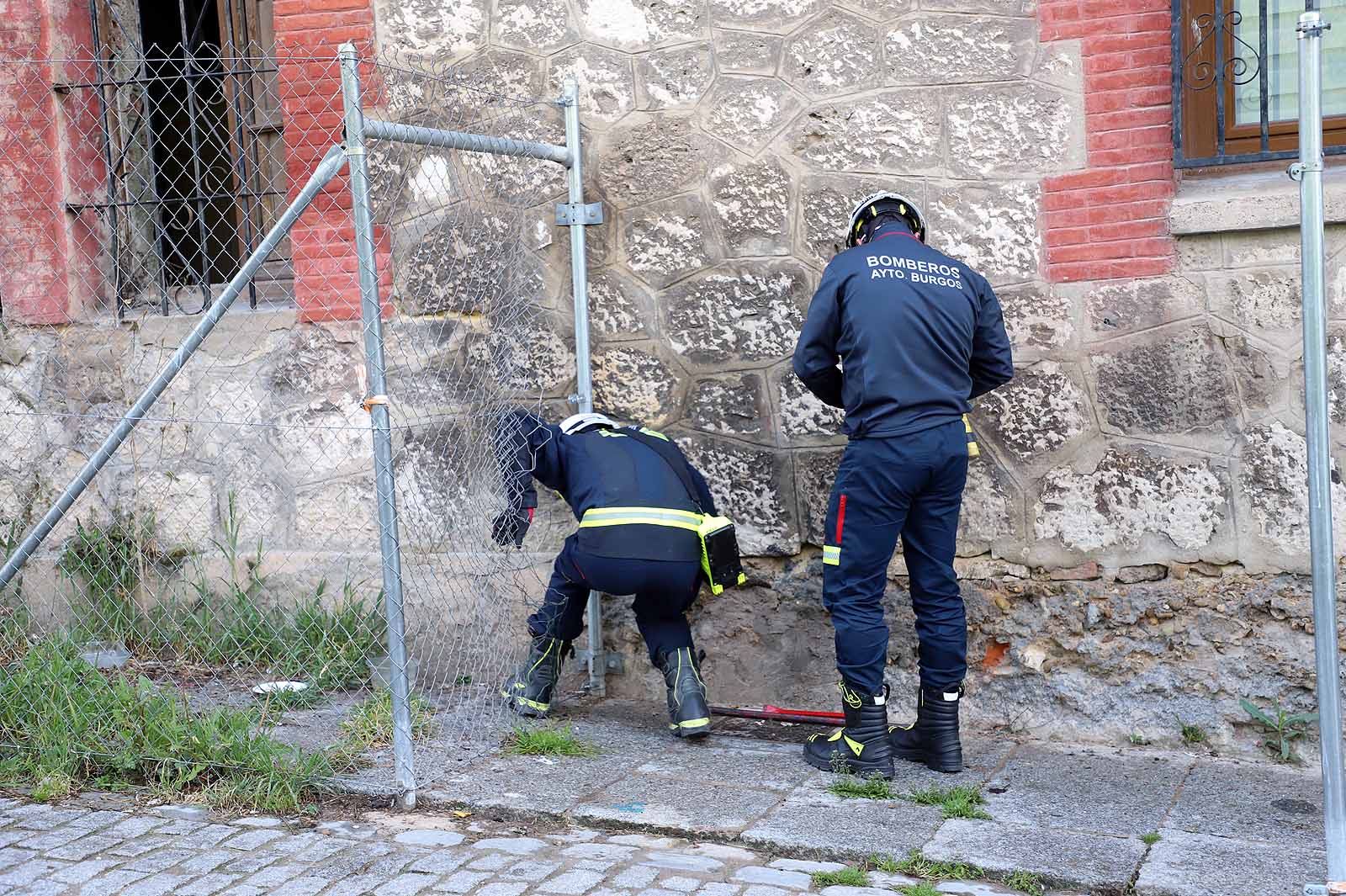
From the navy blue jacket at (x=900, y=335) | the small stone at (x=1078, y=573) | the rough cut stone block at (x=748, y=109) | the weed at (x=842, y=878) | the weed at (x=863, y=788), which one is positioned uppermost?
the rough cut stone block at (x=748, y=109)

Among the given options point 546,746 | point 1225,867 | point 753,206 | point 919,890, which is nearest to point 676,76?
point 753,206

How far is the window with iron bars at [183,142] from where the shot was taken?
19.3 feet

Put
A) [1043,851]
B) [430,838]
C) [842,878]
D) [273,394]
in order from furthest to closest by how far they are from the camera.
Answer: [273,394] → [430,838] → [1043,851] → [842,878]

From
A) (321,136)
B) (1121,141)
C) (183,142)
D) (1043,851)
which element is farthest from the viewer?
(183,142)

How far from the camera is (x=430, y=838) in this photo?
385 cm

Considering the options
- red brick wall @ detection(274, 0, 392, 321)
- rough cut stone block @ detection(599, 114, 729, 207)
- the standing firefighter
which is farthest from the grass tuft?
red brick wall @ detection(274, 0, 392, 321)

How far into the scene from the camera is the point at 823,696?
507 centimetres

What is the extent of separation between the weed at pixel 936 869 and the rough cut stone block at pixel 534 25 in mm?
3324

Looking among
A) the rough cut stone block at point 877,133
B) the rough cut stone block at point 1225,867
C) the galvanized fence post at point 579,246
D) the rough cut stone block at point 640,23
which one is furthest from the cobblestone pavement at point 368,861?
the rough cut stone block at point 640,23

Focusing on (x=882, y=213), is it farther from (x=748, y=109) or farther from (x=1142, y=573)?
(x=1142, y=573)

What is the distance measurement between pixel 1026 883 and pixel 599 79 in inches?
131

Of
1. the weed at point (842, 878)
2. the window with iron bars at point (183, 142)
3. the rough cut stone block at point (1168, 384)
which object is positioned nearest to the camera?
the weed at point (842, 878)

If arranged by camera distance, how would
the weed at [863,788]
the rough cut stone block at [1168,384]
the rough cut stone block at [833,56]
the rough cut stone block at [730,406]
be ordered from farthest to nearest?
1. the rough cut stone block at [730,406]
2. the rough cut stone block at [833,56]
3. the rough cut stone block at [1168,384]
4. the weed at [863,788]

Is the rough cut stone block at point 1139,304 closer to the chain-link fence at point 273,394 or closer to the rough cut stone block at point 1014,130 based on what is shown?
the rough cut stone block at point 1014,130
